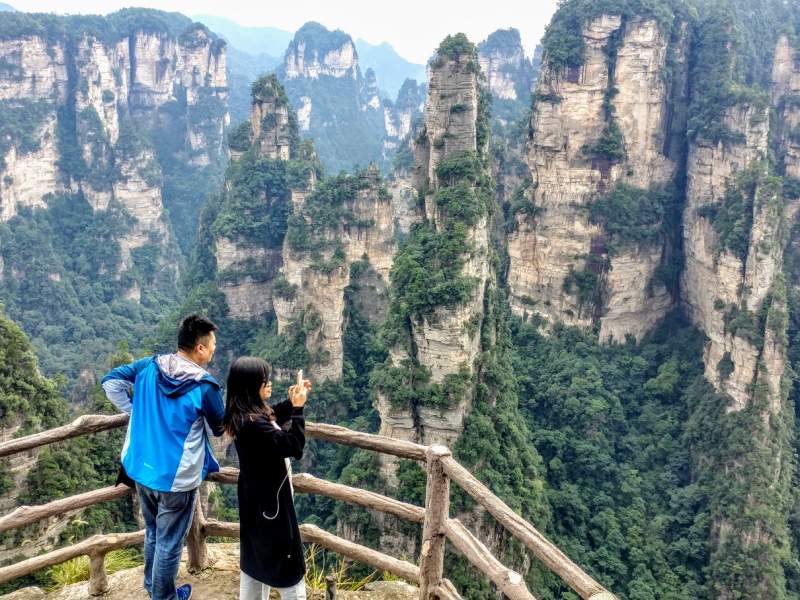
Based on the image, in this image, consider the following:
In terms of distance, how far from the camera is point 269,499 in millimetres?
4281

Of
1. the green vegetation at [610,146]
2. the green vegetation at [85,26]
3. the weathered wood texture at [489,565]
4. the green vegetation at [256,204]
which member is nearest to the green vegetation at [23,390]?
the weathered wood texture at [489,565]

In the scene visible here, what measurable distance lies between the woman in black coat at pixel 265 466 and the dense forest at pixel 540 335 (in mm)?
9493

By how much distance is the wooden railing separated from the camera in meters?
4.50

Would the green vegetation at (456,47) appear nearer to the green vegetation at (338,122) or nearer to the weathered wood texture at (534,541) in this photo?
the weathered wood texture at (534,541)

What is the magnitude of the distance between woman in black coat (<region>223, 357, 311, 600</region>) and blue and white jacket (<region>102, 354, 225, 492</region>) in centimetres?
24

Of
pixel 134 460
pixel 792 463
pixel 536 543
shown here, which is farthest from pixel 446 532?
pixel 792 463

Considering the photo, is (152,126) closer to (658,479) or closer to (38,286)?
(38,286)

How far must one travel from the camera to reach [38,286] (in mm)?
53375

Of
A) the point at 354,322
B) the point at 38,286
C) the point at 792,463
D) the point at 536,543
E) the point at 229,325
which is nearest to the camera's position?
the point at 536,543

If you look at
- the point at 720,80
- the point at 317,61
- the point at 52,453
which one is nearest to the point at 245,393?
the point at 52,453

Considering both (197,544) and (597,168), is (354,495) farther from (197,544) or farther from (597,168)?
(597,168)

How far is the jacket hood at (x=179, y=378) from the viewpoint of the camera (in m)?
4.43

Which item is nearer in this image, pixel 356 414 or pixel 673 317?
pixel 356 414

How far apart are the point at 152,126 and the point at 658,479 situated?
63270mm
